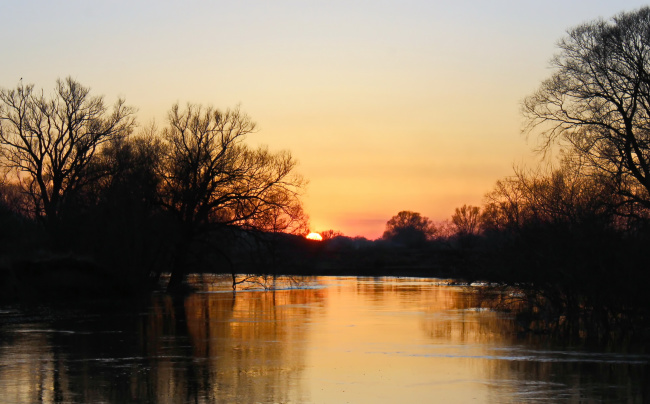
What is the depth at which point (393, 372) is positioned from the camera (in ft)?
48.7

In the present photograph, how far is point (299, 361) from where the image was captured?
Result: 53.0ft

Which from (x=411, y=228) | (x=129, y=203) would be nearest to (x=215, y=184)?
(x=129, y=203)

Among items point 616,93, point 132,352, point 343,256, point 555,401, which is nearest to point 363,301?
point 616,93

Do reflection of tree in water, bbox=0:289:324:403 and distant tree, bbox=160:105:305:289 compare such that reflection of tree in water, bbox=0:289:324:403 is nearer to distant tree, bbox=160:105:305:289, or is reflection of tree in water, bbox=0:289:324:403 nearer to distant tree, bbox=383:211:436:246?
distant tree, bbox=160:105:305:289

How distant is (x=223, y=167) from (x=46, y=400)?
3646 cm

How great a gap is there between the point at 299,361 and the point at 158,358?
295 cm

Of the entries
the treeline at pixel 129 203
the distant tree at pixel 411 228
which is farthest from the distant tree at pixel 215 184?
the distant tree at pixel 411 228

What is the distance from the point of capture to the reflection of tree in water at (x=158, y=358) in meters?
12.4

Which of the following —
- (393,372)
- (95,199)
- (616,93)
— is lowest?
(393,372)

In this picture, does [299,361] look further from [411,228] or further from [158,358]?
[411,228]

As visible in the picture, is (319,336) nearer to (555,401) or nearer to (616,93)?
(555,401)

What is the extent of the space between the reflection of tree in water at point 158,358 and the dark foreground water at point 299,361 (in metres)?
0.03

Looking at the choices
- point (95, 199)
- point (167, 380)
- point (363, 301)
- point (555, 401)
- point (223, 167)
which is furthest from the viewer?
point (223, 167)

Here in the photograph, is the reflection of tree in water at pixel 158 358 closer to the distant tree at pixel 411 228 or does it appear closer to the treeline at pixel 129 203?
the treeline at pixel 129 203
